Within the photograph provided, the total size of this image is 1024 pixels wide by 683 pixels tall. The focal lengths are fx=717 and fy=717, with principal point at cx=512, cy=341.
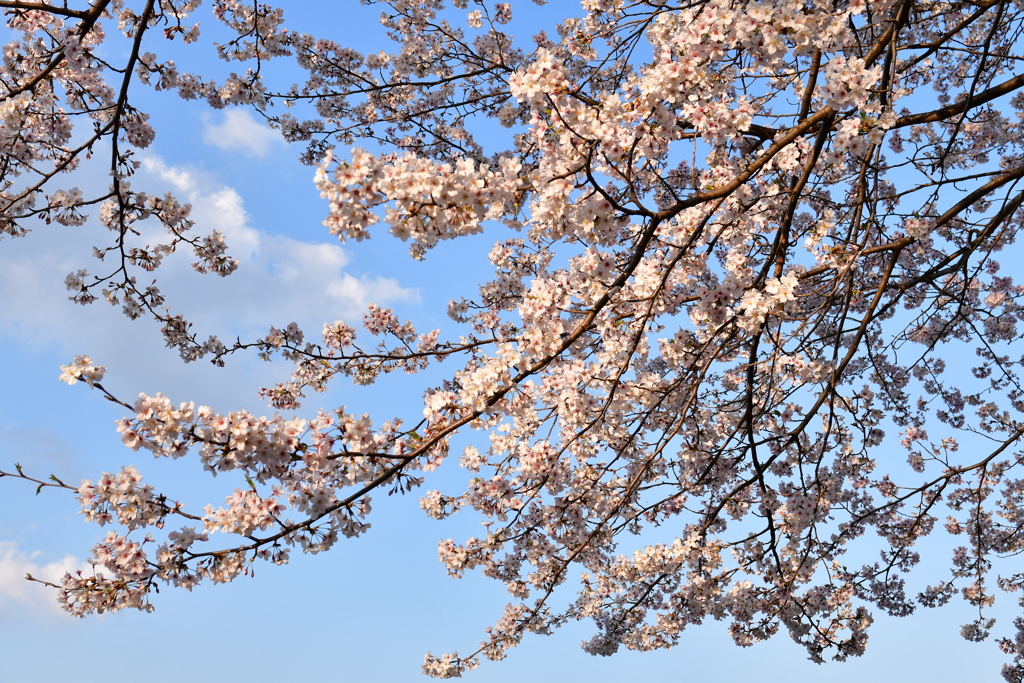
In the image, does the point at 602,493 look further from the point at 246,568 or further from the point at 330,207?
the point at 330,207

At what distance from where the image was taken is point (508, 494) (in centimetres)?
590

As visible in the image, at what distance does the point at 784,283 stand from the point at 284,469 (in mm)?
2854

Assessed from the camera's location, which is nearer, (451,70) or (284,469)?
(284,469)

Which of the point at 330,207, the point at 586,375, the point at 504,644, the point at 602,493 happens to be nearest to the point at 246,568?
the point at 330,207

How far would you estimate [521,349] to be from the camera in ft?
14.5

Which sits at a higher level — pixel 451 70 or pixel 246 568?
pixel 451 70

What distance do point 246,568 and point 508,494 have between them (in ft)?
8.57

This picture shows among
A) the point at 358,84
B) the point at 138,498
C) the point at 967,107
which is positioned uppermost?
the point at 358,84

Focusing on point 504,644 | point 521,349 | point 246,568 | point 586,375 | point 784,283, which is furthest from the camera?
point 504,644

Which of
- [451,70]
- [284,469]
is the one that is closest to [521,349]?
[284,469]

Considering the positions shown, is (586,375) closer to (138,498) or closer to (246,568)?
(246,568)

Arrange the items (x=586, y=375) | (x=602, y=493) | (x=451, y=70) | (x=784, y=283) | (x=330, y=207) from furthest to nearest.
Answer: (x=451, y=70), (x=602, y=493), (x=586, y=375), (x=784, y=283), (x=330, y=207)

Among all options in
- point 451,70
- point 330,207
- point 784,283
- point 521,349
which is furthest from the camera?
point 451,70

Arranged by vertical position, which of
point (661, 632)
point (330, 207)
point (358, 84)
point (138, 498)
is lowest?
point (138, 498)
